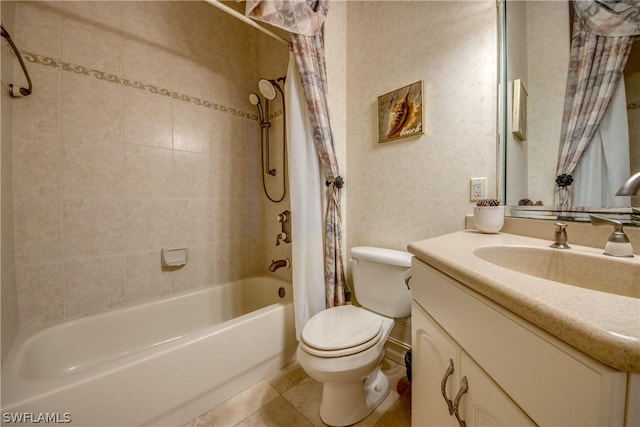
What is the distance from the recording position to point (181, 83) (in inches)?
59.6

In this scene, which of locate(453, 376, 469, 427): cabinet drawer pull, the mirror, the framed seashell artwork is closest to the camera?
locate(453, 376, 469, 427): cabinet drawer pull

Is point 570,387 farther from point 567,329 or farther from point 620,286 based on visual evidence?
point 620,286

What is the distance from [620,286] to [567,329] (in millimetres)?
505

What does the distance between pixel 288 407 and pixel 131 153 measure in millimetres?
1637

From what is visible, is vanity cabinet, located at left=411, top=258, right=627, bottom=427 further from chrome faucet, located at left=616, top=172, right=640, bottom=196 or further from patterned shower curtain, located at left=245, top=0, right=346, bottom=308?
patterned shower curtain, located at left=245, top=0, right=346, bottom=308

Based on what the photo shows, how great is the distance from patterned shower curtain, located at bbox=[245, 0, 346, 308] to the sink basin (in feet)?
2.64

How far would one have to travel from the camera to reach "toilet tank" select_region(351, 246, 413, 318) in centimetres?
114

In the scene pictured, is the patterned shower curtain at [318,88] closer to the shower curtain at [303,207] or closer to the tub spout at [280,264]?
the shower curtain at [303,207]

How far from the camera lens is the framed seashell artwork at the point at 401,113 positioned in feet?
4.04

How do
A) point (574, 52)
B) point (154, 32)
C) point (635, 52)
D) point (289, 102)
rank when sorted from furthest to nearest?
point (154, 32)
point (289, 102)
point (574, 52)
point (635, 52)

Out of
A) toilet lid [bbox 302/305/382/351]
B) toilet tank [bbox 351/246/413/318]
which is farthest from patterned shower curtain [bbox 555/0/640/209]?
toilet lid [bbox 302/305/382/351]

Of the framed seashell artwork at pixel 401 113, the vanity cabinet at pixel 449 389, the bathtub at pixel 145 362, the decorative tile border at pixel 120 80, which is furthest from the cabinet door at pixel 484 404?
the decorative tile border at pixel 120 80

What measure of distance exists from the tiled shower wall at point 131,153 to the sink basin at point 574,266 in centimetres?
139

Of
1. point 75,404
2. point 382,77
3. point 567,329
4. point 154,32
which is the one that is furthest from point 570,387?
point 154,32
